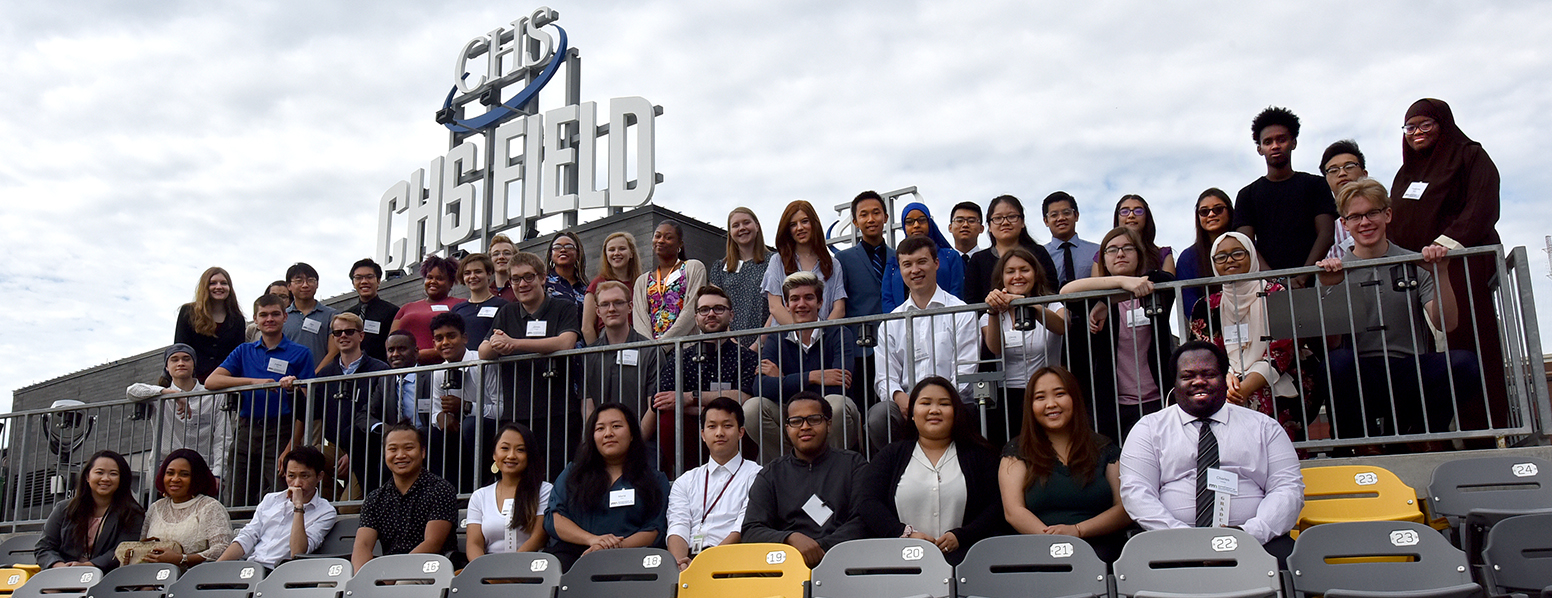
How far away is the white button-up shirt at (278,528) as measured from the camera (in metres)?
6.31

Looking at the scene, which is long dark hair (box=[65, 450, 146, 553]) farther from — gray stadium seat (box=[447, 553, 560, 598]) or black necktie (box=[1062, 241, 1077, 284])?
black necktie (box=[1062, 241, 1077, 284])

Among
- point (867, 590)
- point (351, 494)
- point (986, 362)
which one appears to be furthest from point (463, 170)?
point (867, 590)

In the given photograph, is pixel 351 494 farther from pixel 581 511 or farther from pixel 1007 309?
pixel 1007 309

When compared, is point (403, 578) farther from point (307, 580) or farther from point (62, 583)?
point (62, 583)

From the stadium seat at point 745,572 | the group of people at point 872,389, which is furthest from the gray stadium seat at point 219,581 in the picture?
the stadium seat at point 745,572

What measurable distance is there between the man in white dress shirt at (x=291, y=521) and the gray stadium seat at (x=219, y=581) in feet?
1.73

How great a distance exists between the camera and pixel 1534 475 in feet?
14.6

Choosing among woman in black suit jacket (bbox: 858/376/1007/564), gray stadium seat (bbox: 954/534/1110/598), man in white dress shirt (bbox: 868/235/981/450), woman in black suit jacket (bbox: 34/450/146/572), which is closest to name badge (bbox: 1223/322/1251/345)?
man in white dress shirt (bbox: 868/235/981/450)

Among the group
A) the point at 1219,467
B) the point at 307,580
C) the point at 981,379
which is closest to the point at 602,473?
the point at 307,580

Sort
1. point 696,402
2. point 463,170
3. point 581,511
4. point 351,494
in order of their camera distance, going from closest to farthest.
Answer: point 581,511
point 696,402
point 351,494
point 463,170

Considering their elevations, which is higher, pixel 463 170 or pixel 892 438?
pixel 463 170

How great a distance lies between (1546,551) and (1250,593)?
109 cm

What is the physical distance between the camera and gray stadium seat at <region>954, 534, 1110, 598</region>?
411 cm

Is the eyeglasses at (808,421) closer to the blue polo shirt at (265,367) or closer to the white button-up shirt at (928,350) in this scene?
the white button-up shirt at (928,350)
